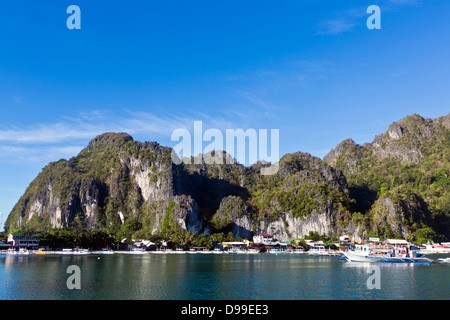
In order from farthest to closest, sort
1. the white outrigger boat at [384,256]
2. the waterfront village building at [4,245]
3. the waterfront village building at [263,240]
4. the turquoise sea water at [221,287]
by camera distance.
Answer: the waterfront village building at [263,240] → the waterfront village building at [4,245] → the white outrigger boat at [384,256] → the turquoise sea water at [221,287]

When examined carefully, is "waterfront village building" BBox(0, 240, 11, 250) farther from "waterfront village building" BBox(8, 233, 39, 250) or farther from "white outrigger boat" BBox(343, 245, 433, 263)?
"white outrigger boat" BBox(343, 245, 433, 263)

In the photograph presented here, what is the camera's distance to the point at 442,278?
A: 5003 cm

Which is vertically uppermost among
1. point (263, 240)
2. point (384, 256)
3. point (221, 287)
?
point (221, 287)

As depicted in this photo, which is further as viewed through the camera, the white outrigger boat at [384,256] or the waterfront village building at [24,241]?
the waterfront village building at [24,241]

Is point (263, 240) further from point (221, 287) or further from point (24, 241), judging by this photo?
point (221, 287)

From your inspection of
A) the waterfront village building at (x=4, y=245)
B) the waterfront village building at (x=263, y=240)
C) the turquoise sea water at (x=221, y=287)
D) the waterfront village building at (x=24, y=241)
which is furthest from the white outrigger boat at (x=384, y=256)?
the waterfront village building at (x=4, y=245)

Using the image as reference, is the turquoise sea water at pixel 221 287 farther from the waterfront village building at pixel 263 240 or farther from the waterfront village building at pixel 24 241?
the waterfront village building at pixel 263 240

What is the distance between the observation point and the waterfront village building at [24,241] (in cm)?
13021

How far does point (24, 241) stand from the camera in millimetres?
132250

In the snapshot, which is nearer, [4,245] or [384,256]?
[384,256]

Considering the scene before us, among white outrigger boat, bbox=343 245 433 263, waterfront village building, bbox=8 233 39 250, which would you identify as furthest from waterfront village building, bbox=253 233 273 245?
waterfront village building, bbox=8 233 39 250

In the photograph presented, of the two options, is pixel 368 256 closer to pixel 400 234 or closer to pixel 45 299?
pixel 45 299

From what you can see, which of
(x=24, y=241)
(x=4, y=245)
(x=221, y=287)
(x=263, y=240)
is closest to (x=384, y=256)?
(x=221, y=287)

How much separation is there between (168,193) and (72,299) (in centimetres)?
16061
